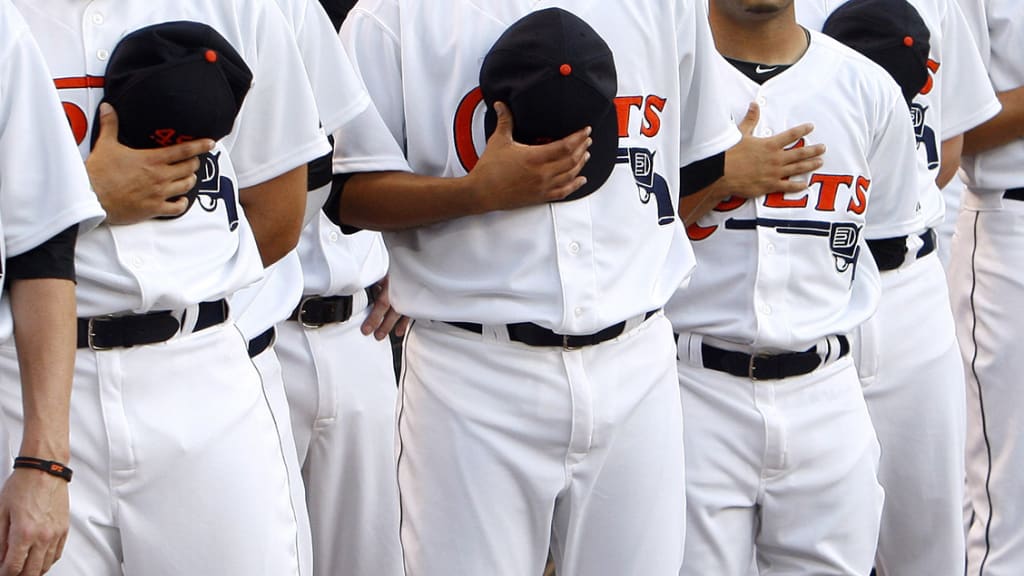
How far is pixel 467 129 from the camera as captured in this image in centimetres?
312

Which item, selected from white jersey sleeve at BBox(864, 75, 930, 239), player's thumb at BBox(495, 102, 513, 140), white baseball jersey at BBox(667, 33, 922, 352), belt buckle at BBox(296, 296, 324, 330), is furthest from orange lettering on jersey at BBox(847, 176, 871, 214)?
belt buckle at BBox(296, 296, 324, 330)

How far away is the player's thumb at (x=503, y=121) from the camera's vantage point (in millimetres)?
3021

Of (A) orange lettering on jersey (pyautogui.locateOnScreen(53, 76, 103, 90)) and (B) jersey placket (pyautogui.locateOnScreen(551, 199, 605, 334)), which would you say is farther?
(B) jersey placket (pyautogui.locateOnScreen(551, 199, 605, 334))

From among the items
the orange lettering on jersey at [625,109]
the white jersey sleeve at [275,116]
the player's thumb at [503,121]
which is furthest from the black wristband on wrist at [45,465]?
the orange lettering on jersey at [625,109]

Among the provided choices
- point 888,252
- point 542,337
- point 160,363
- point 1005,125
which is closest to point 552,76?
point 542,337

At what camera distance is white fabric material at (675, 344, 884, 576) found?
3.52 meters

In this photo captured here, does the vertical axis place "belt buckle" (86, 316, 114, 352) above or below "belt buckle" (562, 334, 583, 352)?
above

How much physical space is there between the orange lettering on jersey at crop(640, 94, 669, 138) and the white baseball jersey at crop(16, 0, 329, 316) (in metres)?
0.69

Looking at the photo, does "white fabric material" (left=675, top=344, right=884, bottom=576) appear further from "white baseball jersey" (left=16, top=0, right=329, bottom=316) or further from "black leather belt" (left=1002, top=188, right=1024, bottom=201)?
"black leather belt" (left=1002, top=188, right=1024, bottom=201)

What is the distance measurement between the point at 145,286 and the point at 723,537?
1.50 metres

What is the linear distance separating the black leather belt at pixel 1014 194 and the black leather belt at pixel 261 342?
7.54 ft

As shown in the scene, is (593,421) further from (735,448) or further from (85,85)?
(85,85)

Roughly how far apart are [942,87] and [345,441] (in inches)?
75.6

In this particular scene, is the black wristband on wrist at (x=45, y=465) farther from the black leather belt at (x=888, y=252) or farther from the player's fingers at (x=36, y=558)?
the black leather belt at (x=888, y=252)
